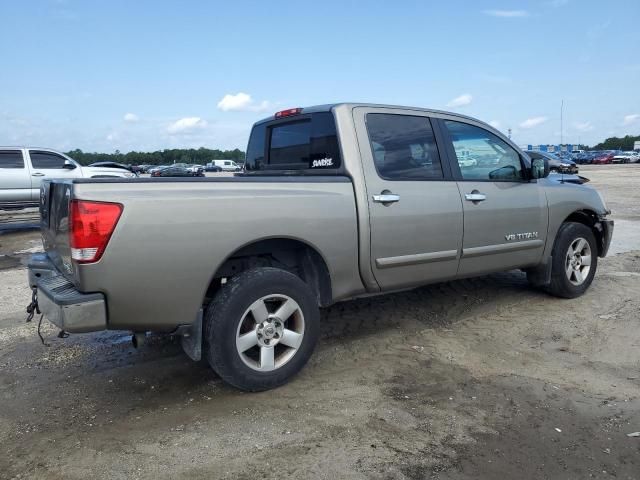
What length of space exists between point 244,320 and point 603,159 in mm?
64040

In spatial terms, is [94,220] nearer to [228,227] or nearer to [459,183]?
[228,227]

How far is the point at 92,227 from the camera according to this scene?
2920 millimetres

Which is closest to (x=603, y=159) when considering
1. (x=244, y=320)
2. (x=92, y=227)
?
(x=244, y=320)

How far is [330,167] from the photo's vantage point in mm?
4148

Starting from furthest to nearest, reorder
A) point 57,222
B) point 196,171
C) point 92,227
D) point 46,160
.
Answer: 1. point 196,171
2. point 46,160
3. point 57,222
4. point 92,227

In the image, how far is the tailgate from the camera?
3.12 meters

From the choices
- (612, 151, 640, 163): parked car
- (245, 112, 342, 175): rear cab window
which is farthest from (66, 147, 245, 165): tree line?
(245, 112, 342, 175): rear cab window

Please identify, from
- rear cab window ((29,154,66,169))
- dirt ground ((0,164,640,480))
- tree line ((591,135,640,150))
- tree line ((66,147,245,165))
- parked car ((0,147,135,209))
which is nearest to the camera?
dirt ground ((0,164,640,480))

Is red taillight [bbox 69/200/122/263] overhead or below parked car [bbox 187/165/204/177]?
below

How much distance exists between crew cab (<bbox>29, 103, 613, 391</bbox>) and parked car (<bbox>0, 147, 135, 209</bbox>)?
9.82m

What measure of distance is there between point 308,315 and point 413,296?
2424 millimetres

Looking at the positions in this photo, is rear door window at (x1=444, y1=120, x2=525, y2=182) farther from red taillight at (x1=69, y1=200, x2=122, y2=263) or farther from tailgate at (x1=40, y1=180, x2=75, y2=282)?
tailgate at (x1=40, y1=180, x2=75, y2=282)

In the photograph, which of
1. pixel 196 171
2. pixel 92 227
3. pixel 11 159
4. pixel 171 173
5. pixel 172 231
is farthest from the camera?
pixel 196 171

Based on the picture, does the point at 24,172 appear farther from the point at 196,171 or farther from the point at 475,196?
the point at 196,171
